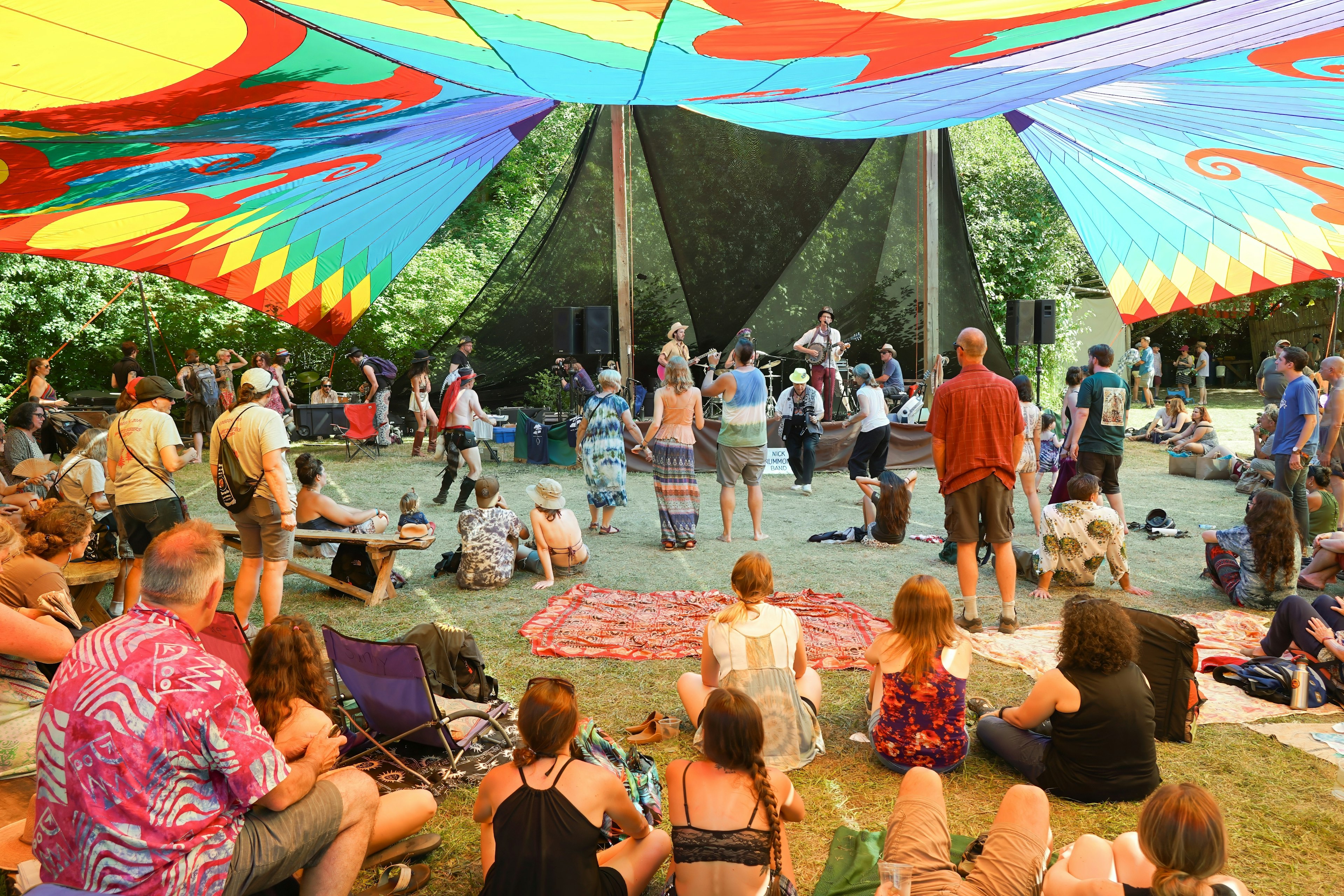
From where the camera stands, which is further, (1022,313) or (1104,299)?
(1104,299)

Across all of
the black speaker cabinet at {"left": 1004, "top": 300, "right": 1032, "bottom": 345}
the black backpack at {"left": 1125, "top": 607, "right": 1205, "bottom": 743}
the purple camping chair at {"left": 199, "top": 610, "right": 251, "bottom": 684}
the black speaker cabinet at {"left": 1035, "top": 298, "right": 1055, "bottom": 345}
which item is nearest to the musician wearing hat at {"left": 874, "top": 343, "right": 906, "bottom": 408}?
the black speaker cabinet at {"left": 1004, "top": 300, "right": 1032, "bottom": 345}

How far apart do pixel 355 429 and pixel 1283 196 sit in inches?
462

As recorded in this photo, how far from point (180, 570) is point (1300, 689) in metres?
4.50

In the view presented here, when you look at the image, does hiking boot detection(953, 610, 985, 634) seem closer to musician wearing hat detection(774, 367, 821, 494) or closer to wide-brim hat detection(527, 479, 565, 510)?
wide-brim hat detection(527, 479, 565, 510)

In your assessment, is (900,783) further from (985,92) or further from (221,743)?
(985,92)

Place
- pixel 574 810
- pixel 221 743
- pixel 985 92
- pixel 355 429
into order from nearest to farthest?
pixel 221 743
pixel 574 810
pixel 985 92
pixel 355 429

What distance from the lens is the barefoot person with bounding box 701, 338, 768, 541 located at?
292 inches

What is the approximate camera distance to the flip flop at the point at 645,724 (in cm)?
380

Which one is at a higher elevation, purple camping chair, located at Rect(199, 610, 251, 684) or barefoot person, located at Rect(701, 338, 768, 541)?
barefoot person, located at Rect(701, 338, 768, 541)

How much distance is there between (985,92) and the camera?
15.0 ft

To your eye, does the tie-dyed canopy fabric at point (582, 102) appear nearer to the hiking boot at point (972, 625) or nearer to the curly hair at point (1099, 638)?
the curly hair at point (1099, 638)

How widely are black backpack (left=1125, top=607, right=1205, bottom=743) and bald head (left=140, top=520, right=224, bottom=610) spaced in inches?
129

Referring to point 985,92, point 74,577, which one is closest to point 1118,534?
point 985,92

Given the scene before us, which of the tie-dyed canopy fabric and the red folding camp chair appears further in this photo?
the red folding camp chair
